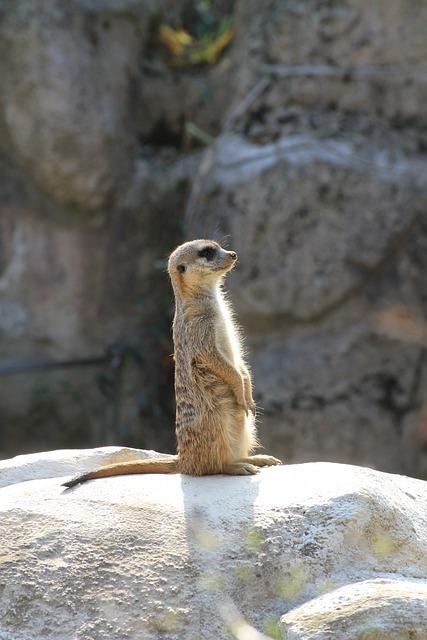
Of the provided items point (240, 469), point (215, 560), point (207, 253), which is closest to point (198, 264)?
point (207, 253)

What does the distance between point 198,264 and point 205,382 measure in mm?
324

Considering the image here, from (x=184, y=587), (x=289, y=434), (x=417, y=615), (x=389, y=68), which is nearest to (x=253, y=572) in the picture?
(x=184, y=587)

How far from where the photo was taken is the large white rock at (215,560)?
2.37m

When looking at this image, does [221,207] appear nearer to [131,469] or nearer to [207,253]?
[207,253]

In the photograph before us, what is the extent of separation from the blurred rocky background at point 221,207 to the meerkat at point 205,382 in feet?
6.13

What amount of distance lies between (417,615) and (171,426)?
4020mm

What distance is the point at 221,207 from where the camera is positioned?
5523 millimetres

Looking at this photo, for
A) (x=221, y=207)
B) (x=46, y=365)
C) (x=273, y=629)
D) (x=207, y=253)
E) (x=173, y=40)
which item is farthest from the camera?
(x=173, y=40)

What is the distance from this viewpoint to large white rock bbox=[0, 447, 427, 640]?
237cm

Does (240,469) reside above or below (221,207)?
below

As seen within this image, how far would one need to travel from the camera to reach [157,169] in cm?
624

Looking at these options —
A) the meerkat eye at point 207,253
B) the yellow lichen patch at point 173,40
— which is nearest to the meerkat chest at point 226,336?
the meerkat eye at point 207,253

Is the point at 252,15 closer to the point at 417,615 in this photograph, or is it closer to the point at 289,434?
the point at 289,434

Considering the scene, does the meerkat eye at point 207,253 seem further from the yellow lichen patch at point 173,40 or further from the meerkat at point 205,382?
the yellow lichen patch at point 173,40
